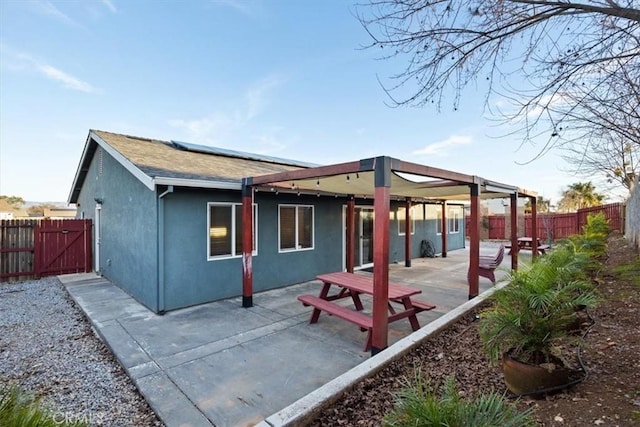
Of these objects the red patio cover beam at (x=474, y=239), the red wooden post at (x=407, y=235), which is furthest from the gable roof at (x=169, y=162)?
the red wooden post at (x=407, y=235)

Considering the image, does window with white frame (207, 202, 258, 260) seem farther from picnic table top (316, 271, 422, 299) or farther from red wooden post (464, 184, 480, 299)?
red wooden post (464, 184, 480, 299)

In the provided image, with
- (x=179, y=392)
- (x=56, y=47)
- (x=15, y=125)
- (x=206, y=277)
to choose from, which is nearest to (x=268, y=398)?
(x=179, y=392)

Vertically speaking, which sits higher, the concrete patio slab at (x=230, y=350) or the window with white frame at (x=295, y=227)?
the window with white frame at (x=295, y=227)

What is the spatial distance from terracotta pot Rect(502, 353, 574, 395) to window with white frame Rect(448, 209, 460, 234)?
14.3m

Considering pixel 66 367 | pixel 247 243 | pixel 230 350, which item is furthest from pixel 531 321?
pixel 66 367

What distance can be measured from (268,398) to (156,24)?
10.3 meters

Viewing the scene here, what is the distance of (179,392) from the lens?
336 centimetres

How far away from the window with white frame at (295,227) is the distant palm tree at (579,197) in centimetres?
2730

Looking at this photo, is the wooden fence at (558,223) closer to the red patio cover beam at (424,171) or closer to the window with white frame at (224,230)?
the red patio cover beam at (424,171)

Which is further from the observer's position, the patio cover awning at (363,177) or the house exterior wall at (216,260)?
the house exterior wall at (216,260)

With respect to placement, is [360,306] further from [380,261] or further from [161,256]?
[161,256]

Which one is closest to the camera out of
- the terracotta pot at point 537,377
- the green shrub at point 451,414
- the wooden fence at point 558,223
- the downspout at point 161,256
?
the green shrub at point 451,414

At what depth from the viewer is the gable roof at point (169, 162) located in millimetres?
6031

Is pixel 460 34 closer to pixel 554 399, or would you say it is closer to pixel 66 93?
pixel 554 399
